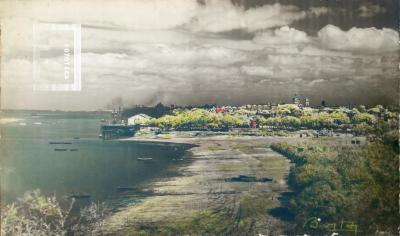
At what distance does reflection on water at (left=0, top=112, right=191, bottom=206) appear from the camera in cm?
462

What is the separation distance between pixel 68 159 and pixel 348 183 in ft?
9.30

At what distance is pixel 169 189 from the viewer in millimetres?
4746

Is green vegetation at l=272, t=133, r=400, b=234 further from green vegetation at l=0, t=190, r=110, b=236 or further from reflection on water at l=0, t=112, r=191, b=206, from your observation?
green vegetation at l=0, t=190, r=110, b=236

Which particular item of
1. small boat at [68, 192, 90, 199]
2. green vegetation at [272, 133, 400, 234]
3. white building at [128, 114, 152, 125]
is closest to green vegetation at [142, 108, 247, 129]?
white building at [128, 114, 152, 125]

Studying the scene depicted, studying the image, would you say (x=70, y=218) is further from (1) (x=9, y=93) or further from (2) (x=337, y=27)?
(2) (x=337, y=27)

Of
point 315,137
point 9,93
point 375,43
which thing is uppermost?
point 375,43

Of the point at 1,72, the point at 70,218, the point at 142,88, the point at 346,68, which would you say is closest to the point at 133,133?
the point at 142,88

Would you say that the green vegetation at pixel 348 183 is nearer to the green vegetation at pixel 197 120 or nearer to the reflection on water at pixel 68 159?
the green vegetation at pixel 197 120

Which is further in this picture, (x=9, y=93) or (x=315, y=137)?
(x=315, y=137)

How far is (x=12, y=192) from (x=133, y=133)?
51.1 inches

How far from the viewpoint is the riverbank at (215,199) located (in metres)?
→ 4.68

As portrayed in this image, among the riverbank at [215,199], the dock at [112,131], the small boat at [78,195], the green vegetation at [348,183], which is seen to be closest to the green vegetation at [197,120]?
the riverbank at [215,199]

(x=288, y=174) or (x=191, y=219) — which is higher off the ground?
(x=288, y=174)

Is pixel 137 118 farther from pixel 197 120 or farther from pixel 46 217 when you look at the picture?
pixel 46 217
